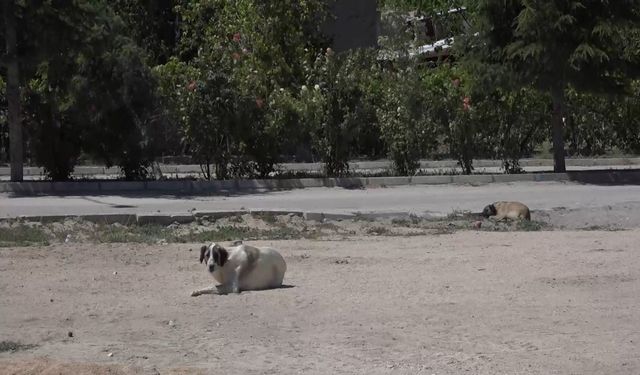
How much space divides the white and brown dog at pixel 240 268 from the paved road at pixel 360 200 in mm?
7498

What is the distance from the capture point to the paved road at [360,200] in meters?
18.9

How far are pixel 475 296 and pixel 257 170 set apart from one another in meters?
15.3

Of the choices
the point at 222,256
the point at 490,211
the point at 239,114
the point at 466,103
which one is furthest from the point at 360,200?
the point at 222,256

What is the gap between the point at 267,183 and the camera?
2391 centimetres

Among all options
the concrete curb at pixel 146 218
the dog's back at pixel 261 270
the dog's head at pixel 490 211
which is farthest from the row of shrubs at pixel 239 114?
the dog's back at pixel 261 270

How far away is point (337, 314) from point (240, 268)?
1.47m

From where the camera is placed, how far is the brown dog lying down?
1756cm

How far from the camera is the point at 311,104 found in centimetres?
2491

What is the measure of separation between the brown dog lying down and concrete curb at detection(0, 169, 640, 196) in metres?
6.45

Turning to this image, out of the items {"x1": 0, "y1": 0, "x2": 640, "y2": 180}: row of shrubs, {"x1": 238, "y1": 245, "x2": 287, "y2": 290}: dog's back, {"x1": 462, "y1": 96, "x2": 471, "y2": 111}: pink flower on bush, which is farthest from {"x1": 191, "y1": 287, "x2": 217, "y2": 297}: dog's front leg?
{"x1": 462, "y1": 96, "x2": 471, "y2": 111}: pink flower on bush

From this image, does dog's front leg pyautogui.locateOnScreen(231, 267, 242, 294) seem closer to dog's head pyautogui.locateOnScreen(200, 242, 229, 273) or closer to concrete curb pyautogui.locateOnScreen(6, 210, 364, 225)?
dog's head pyautogui.locateOnScreen(200, 242, 229, 273)

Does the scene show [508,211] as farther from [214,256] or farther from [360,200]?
[214,256]

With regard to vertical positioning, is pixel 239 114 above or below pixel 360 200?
above

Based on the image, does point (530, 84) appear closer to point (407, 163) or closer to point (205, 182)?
point (407, 163)
